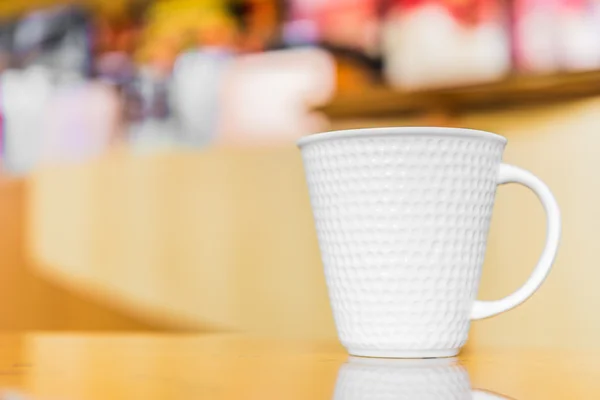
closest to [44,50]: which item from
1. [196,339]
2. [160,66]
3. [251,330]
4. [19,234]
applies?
[160,66]

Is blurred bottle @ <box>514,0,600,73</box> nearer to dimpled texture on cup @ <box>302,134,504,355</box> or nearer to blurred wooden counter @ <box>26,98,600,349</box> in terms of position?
blurred wooden counter @ <box>26,98,600,349</box>

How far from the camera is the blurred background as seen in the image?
3.05ft

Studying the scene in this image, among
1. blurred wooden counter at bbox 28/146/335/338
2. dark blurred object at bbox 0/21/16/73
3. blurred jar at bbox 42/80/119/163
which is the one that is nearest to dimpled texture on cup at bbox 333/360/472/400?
blurred wooden counter at bbox 28/146/335/338

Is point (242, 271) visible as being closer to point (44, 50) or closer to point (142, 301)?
point (142, 301)

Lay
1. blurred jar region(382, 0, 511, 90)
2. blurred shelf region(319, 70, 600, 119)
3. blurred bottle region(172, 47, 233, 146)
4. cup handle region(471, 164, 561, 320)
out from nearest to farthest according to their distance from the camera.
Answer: cup handle region(471, 164, 561, 320), blurred shelf region(319, 70, 600, 119), blurred jar region(382, 0, 511, 90), blurred bottle region(172, 47, 233, 146)

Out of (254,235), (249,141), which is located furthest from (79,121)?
(254,235)

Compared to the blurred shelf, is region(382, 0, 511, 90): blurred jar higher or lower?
higher

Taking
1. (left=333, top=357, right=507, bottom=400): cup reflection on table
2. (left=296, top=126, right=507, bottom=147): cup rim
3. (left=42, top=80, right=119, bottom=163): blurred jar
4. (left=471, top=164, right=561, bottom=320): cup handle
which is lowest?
(left=333, top=357, right=507, bottom=400): cup reflection on table

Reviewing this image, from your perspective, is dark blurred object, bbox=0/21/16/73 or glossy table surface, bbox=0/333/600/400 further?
dark blurred object, bbox=0/21/16/73

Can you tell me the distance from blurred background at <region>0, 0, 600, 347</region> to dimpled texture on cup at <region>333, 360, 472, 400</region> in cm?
65

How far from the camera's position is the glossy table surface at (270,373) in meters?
0.24

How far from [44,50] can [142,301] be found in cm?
96

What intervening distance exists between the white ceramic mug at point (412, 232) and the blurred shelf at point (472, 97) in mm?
587

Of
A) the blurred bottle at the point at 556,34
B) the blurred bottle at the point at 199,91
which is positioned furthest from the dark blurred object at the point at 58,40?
the blurred bottle at the point at 556,34
